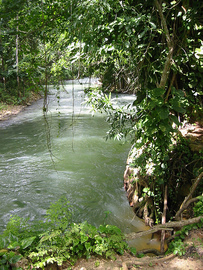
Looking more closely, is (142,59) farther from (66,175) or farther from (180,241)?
(66,175)

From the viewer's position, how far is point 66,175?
5340 millimetres

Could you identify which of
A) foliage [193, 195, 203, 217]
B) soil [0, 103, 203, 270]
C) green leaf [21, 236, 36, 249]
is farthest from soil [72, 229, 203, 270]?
green leaf [21, 236, 36, 249]

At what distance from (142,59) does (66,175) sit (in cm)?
332

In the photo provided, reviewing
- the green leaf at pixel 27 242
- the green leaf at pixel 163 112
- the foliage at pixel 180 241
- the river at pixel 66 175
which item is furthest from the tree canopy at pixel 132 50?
the green leaf at pixel 27 242

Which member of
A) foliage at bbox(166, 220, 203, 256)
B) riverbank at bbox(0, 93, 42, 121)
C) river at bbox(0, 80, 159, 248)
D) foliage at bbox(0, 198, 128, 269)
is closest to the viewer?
foliage at bbox(0, 198, 128, 269)

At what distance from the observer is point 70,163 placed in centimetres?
592

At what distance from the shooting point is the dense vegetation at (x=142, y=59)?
2.53m

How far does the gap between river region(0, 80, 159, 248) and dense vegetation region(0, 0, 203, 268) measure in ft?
1.37

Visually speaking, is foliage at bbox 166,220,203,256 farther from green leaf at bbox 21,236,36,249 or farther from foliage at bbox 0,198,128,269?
green leaf at bbox 21,236,36,249

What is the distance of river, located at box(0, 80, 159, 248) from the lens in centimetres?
398

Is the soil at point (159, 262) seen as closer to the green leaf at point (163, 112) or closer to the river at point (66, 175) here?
the river at point (66, 175)

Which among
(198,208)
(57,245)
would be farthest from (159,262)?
(57,245)

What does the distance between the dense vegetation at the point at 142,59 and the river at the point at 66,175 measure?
1.37ft

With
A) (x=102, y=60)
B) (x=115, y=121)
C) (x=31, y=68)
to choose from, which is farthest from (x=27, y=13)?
(x=115, y=121)
